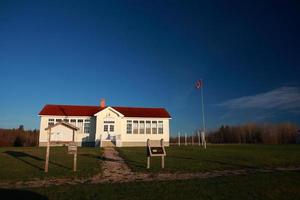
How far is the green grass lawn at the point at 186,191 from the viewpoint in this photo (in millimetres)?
5984

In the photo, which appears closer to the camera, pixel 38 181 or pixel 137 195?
pixel 137 195

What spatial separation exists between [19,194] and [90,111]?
26.6 metres

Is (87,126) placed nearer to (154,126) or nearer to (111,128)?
(111,128)

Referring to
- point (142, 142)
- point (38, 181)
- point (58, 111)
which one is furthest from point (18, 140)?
point (38, 181)

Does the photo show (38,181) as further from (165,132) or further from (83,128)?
(165,132)

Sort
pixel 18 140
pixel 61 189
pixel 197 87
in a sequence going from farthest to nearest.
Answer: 1. pixel 18 140
2. pixel 197 87
3. pixel 61 189

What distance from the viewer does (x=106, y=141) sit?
29.7 m

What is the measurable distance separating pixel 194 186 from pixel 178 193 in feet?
3.35

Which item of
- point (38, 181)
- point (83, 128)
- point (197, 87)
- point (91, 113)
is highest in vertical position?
point (197, 87)

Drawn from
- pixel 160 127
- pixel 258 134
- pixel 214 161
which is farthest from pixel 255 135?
pixel 214 161

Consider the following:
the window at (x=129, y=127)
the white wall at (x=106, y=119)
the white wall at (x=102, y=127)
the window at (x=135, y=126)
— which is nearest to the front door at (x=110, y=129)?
the white wall at (x=106, y=119)

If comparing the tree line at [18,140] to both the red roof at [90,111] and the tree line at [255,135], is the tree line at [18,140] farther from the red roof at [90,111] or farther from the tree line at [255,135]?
the tree line at [255,135]

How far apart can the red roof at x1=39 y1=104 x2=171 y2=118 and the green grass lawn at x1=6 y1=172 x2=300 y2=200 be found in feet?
81.0

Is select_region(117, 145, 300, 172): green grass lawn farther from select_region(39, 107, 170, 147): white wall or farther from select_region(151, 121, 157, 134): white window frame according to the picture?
select_region(151, 121, 157, 134): white window frame
